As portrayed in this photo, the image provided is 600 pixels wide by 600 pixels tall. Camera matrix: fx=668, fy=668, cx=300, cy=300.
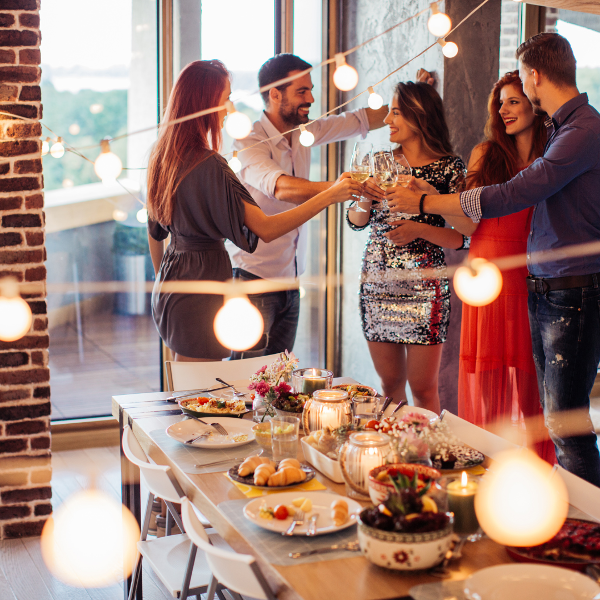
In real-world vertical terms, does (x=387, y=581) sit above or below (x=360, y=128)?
below

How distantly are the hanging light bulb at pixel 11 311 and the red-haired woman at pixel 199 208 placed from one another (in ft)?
1.69

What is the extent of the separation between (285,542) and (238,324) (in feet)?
6.04

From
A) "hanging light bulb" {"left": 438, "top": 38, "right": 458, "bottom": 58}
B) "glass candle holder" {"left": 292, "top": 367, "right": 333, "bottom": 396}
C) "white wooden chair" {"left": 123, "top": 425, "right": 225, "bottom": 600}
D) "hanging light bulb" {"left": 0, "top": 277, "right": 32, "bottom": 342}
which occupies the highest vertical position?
"hanging light bulb" {"left": 438, "top": 38, "right": 458, "bottom": 58}

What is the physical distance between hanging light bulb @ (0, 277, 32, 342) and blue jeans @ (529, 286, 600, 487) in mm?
1937

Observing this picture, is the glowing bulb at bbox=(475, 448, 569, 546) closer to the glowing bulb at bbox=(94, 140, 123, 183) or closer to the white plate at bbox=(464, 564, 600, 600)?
the white plate at bbox=(464, 564, 600, 600)

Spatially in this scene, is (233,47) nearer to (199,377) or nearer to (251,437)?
(199,377)

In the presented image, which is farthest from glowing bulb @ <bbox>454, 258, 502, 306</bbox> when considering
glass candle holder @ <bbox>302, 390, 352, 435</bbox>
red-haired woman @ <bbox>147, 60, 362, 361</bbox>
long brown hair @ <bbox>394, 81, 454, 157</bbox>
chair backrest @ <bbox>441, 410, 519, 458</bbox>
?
glass candle holder @ <bbox>302, 390, 352, 435</bbox>

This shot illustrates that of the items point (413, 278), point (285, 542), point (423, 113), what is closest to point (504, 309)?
point (413, 278)

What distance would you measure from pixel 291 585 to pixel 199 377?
146cm

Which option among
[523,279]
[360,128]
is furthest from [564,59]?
[360,128]

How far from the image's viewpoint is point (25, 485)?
8.62 ft

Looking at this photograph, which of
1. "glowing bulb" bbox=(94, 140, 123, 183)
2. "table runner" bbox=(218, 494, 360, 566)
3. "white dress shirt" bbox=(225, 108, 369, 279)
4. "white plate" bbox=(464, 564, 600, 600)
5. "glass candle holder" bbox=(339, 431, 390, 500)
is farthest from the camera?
"white dress shirt" bbox=(225, 108, 369, 279)

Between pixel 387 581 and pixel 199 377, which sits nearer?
pixel 387 581

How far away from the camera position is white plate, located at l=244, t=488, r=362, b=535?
1.20 m
